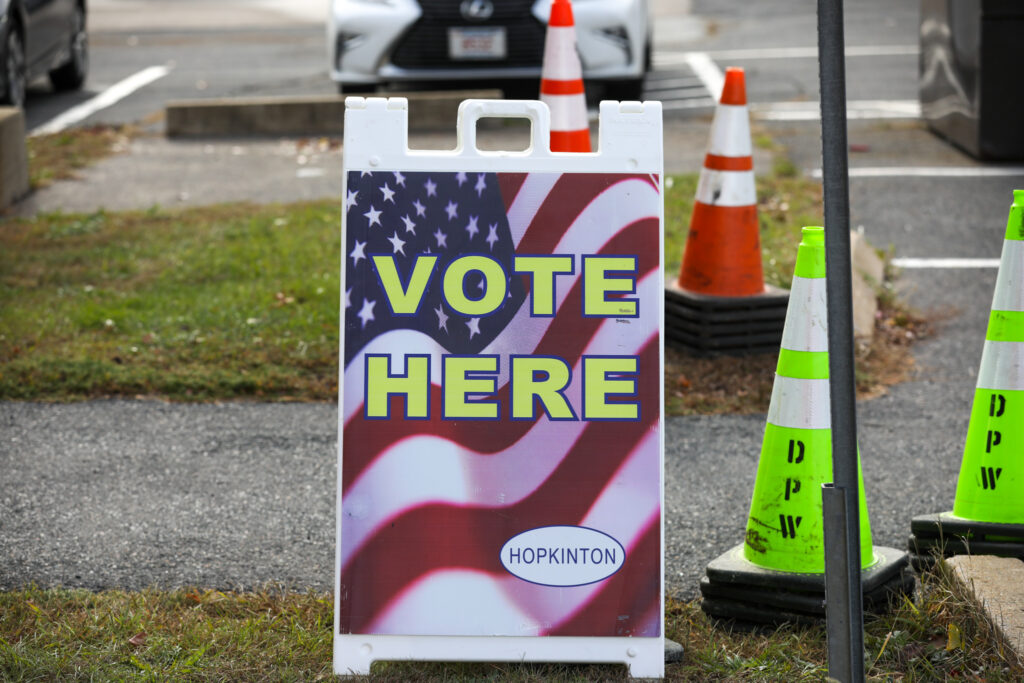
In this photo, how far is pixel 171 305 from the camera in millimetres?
5645

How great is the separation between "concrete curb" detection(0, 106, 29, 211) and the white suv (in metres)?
2.81

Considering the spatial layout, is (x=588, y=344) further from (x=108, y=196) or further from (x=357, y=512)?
(x=108, y=196)

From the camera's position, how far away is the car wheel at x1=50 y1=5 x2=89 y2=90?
12445 mm

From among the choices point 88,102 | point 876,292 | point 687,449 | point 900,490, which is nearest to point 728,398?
point 687,449

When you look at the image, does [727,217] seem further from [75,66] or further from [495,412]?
[75,66]

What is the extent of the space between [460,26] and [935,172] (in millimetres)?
3828

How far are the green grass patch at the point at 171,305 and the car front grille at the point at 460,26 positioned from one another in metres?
3.10

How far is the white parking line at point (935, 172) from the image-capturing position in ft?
27.7

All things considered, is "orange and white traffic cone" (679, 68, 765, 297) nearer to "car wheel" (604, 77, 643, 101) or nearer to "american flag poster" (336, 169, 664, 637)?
"american flag poster" (336, 169, 664, 637)

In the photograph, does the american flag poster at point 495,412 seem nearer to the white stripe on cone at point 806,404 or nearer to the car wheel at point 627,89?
the white stripe on cone at point 806,404

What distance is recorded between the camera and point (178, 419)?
4.58 m

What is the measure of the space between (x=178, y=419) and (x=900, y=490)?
2471 millimetres

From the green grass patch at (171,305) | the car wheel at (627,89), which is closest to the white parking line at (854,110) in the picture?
the car wheel at (627,89)

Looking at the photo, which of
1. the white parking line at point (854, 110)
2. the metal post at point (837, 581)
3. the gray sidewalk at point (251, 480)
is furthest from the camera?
the white parking line at point (854, 110)
